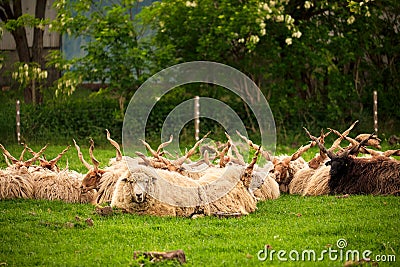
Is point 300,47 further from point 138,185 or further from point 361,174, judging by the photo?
point 138,185

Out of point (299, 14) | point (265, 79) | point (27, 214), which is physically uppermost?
point (299, 14)

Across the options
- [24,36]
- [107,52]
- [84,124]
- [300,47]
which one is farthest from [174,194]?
[24,36]

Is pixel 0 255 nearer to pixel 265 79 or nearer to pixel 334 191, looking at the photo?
pixel 334 191

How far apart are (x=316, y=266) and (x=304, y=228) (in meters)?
1.85

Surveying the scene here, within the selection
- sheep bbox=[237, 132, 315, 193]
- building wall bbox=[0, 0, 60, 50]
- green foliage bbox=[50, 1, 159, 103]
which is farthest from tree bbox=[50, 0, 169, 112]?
sheep bbox=[237, 132, 315, 193]

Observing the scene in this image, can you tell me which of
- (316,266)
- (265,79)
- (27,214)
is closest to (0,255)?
(27,214)

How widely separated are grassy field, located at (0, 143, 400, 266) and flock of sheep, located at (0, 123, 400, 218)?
296mm

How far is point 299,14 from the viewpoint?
2348 centimetres

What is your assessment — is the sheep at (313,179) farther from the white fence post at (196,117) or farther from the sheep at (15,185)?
the white fence post at (196,117)

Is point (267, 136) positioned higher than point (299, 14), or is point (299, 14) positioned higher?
point (299, 14)

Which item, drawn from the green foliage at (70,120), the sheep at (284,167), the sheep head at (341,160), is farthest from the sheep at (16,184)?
the green foliage at (70,120)

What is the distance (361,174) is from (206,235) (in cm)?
426

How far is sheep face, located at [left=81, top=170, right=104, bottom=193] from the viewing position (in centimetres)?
1170

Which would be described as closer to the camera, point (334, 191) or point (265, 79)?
point (334, 191)
